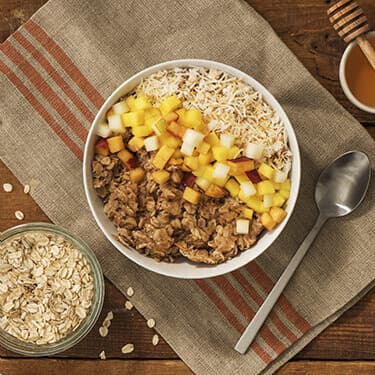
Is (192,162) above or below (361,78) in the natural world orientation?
above

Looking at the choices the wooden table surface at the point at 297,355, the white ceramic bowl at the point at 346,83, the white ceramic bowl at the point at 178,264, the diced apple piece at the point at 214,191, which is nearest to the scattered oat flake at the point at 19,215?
the wooden table surface at the point at 297,355

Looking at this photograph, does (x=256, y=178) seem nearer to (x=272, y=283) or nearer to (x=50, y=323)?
(x=272, y=283)

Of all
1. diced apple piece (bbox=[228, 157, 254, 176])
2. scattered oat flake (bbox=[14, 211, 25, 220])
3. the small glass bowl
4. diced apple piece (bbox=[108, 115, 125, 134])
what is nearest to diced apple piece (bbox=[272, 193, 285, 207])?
diced apple piece (bbox=[228, 157, 254, 176])

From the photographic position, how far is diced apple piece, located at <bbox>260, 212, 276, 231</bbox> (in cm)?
185

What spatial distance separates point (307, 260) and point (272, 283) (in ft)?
0.42

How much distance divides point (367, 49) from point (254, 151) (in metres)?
0.47

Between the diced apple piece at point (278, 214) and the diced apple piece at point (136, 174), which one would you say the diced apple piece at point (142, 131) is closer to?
the diced apple piece at point (136, 174)

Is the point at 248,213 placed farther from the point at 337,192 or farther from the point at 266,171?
the point at 337,192

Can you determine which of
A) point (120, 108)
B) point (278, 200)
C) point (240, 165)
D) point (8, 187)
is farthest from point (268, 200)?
point (8, 187)

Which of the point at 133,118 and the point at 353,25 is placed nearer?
the point at 133,118

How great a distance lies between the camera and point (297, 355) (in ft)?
6.98

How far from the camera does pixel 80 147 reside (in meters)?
2.07

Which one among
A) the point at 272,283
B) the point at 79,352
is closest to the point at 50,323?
the point at 79,352

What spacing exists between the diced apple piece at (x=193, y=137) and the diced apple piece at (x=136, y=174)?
0.16m
